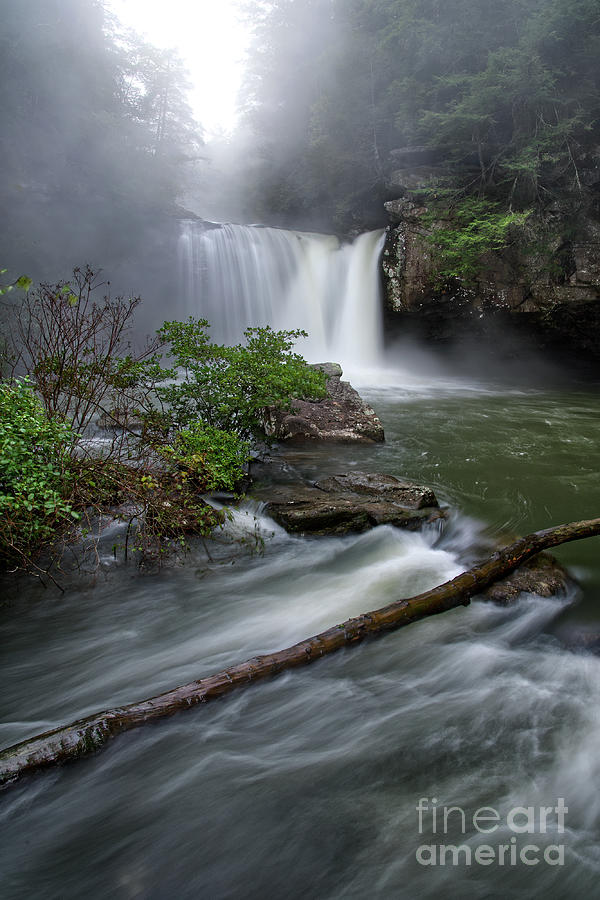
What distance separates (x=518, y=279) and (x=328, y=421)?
30.3ft

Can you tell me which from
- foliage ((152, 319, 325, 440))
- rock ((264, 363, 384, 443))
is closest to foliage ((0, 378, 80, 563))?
foliage ((152, 319, 325, 440))

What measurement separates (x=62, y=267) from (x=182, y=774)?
64.8 ft

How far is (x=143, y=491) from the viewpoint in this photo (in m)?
4.30

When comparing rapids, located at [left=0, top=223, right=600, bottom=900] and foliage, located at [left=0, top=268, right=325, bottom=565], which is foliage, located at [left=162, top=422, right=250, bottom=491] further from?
rapids, located at [left=0, top=223, right=600, bottom=900]

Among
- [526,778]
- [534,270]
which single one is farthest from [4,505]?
[534,270]

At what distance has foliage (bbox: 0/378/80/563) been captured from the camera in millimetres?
3363

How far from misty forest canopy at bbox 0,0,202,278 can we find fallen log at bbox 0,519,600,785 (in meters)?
19.1

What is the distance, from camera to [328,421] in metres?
8.37

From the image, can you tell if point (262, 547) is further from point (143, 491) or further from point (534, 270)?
point (534, 270)

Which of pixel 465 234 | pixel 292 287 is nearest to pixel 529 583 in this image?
pixel 465 234

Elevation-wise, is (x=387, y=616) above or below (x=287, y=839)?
above

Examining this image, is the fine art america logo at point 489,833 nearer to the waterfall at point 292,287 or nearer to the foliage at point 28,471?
the foliage at point 28,471

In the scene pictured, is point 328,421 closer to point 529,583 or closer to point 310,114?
point 529,583

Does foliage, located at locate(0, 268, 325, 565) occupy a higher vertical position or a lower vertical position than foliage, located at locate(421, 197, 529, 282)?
lower
